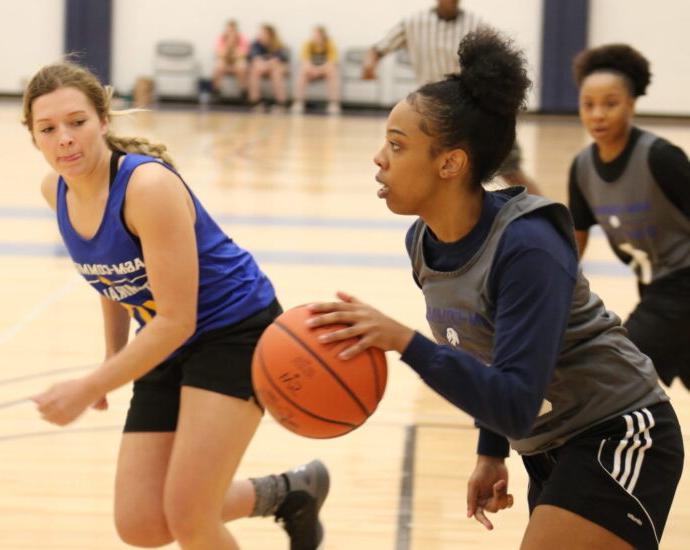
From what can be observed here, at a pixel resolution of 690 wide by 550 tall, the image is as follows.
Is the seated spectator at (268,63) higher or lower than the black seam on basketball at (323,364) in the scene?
higher

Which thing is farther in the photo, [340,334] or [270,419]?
[270,419]

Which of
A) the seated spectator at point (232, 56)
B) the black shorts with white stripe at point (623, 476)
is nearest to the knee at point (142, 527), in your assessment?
the black shorts with white stripe at point (623, 476)

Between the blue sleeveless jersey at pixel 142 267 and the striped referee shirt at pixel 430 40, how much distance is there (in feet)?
17.5

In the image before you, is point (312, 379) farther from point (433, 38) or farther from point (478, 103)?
point (433, 38)

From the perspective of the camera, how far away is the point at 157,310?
278cm

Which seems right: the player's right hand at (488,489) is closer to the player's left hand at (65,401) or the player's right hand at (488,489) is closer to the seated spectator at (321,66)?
the player's left hand at (65,401)

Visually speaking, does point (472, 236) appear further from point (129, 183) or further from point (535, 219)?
point (129, 183)

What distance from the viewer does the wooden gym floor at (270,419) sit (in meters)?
3.70

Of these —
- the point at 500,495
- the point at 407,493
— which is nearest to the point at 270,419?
the point at 407,493

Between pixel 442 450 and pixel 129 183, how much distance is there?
1.99 meters

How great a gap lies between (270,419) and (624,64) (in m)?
1.90

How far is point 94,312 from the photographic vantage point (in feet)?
21.5

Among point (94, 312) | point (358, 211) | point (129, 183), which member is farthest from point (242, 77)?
point (129, 183)

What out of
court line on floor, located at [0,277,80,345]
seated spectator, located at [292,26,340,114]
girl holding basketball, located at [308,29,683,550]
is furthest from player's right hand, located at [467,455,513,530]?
seated spectator, located at [292,26,340,114]
